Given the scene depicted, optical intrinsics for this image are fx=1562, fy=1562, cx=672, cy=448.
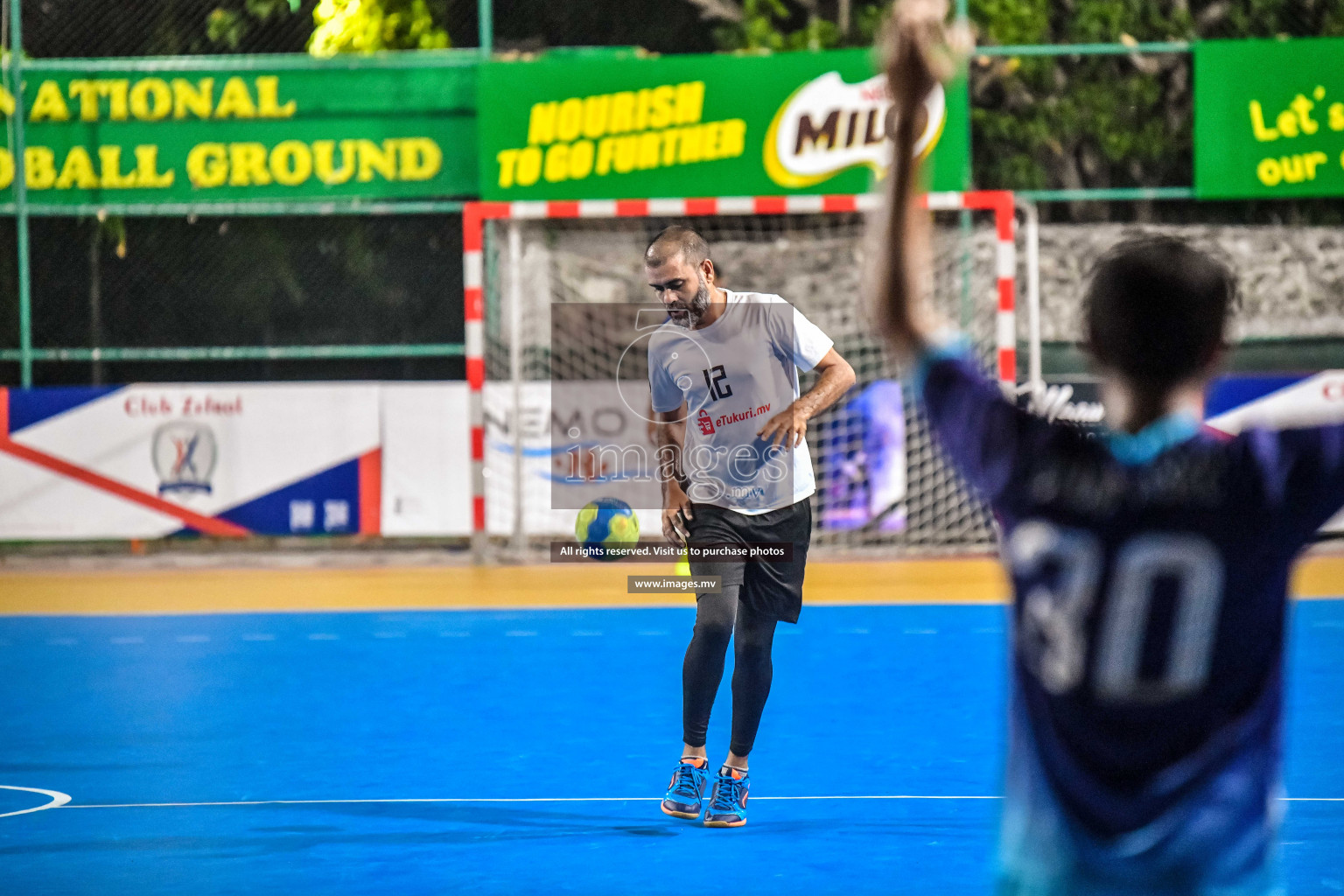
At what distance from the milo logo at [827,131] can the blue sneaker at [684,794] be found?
9078mm

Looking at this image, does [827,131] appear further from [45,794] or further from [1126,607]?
[1126,607]

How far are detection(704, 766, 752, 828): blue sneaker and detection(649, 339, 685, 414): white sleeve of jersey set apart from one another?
1359 mm

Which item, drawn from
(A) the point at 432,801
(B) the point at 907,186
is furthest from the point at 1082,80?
(B) the point at 907,186

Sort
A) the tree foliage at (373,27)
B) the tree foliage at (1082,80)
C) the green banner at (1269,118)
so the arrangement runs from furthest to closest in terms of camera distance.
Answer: the tree foliage at (1082,80) → the tree foliage at (373,27) → the green banner at (1269,118)

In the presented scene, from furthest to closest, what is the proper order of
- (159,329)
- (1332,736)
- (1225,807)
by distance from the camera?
1. (159,329)
2. (1332,736)
3. (1225,807)

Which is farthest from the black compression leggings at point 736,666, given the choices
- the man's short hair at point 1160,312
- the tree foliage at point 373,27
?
the tree foliage at point 373,27

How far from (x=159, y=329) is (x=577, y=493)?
5.06 m

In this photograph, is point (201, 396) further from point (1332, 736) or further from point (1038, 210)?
point (1332, 736)

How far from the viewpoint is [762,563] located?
5.73 meters

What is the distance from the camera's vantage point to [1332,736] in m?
6.72

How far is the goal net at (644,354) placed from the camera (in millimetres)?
13398

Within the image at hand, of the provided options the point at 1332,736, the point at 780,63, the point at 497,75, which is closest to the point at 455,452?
the point at 497,75

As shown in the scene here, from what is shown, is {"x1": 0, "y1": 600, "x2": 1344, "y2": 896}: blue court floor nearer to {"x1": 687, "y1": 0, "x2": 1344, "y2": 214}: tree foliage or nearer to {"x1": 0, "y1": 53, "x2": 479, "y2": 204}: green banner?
{"x1": 0, "y1": 53, "x2": 479, "y2": 204}: green banner

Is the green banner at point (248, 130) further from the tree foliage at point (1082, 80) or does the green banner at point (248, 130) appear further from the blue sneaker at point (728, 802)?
the blue sneaker at point (728, 802)
